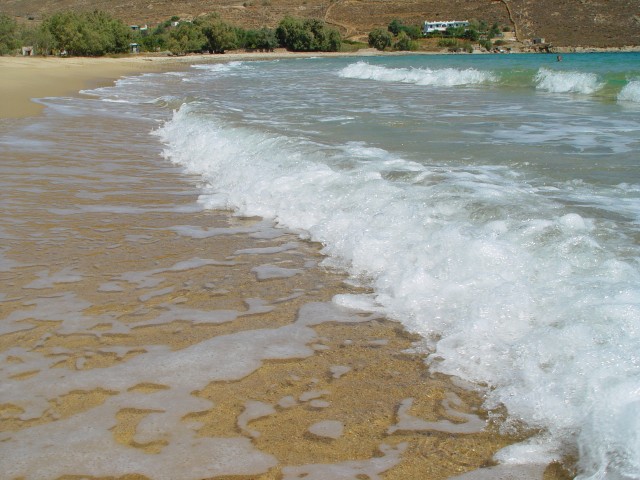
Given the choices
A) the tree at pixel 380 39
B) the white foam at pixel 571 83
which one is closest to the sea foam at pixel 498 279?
the white foam at pixel 571 83

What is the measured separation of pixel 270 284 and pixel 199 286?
0.48 meters

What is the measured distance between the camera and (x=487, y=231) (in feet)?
14.4

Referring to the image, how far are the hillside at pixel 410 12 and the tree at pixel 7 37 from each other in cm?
5083

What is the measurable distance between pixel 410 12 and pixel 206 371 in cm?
11035

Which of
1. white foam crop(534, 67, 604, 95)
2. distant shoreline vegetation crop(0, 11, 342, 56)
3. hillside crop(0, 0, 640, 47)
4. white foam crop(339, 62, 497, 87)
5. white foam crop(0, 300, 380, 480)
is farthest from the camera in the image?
hillside crop(0, 0, 640, 47)

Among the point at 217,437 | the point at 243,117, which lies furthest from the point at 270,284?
the point at 243,117

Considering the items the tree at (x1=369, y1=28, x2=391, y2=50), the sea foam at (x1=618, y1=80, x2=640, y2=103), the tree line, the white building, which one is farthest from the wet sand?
the white building

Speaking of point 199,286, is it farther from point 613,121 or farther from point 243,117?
point 613,121

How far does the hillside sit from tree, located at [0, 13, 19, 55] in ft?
167

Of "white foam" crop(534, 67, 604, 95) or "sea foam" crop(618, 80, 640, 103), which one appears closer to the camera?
"sea foam" crop(618, 80, 640, 103)

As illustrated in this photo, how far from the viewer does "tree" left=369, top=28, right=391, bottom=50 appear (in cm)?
9031

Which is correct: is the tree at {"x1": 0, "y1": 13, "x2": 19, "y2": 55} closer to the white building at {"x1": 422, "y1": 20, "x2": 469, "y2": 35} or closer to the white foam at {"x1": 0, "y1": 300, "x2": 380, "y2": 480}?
the white foam at {"x1": 0, "y1": 300, "x2": 380, "y2": 480}

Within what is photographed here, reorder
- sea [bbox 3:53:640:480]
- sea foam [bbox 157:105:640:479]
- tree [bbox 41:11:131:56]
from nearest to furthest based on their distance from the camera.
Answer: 1. sea foam [bbox 157:105:640:479]
2. sea [bbox 3:53:640:480]
3. tree [bbox 41:11:131:56]

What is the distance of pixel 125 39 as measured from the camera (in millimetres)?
66000
